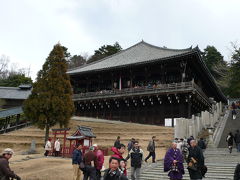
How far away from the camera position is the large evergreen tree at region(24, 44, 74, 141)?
971 inches

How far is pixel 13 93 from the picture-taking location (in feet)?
172

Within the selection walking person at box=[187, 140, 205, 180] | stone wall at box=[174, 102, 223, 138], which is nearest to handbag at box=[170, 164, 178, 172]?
walking person at box=[187, 140, 205, 180]

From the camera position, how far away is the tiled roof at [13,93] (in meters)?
51.2

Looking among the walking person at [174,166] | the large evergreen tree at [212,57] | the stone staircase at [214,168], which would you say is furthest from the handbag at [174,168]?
the large evergreen tree at [212,57]

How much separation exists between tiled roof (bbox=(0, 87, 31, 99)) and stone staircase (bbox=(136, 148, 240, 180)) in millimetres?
40711

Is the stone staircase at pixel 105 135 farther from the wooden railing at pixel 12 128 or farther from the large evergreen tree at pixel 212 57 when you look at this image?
the large evergreen tree at pixel 212 57

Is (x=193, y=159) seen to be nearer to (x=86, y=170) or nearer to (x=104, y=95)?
(x=86, y=170)

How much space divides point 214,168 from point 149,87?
21.2 metres

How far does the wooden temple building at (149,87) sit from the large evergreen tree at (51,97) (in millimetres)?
11559

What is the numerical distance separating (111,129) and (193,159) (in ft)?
75.3

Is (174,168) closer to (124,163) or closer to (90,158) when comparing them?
(124,163)

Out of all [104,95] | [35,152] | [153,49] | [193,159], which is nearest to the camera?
[193,159]

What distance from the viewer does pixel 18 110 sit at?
3478 centimetres

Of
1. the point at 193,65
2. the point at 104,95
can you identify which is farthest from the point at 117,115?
the point at 193,65
